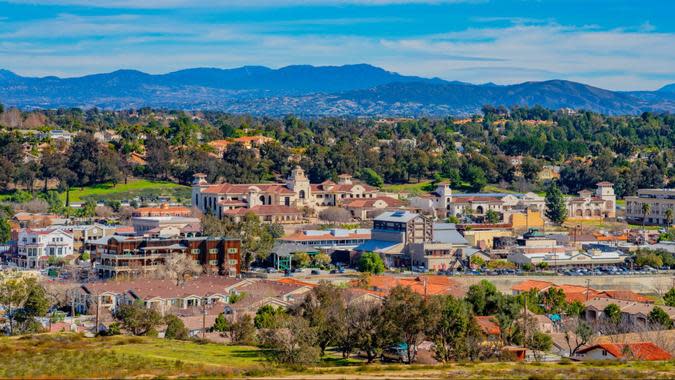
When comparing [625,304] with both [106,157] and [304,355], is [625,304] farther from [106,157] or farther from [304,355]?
[106,157]

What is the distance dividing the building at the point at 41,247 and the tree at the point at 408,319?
3804cm

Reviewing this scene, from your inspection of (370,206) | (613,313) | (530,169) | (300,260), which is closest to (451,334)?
(613,313)

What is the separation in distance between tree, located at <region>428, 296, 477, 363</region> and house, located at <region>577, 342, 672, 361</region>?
187 inches

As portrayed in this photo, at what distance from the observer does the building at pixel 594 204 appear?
107 metres

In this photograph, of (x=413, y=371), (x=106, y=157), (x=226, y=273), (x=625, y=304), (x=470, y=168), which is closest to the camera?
(x=413, y=371)

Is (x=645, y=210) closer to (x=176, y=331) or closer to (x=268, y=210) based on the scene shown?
(x=268, y=210)

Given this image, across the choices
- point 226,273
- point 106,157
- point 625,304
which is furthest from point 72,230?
point 625,304

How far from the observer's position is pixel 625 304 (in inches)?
2328

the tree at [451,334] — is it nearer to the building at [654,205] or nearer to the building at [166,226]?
the building at [166,226]

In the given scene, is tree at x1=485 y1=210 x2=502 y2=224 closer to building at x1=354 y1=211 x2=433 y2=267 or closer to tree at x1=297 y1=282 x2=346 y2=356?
building at x1=354 y1=211 x2=433 y2=267

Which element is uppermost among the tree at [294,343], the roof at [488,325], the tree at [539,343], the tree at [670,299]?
the tree at [294,343]

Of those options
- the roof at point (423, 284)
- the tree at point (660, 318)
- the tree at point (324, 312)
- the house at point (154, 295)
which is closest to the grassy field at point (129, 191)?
the roof at point (423, 284)

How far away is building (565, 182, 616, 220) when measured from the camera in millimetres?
107125

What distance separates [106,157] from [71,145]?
5.69 m
